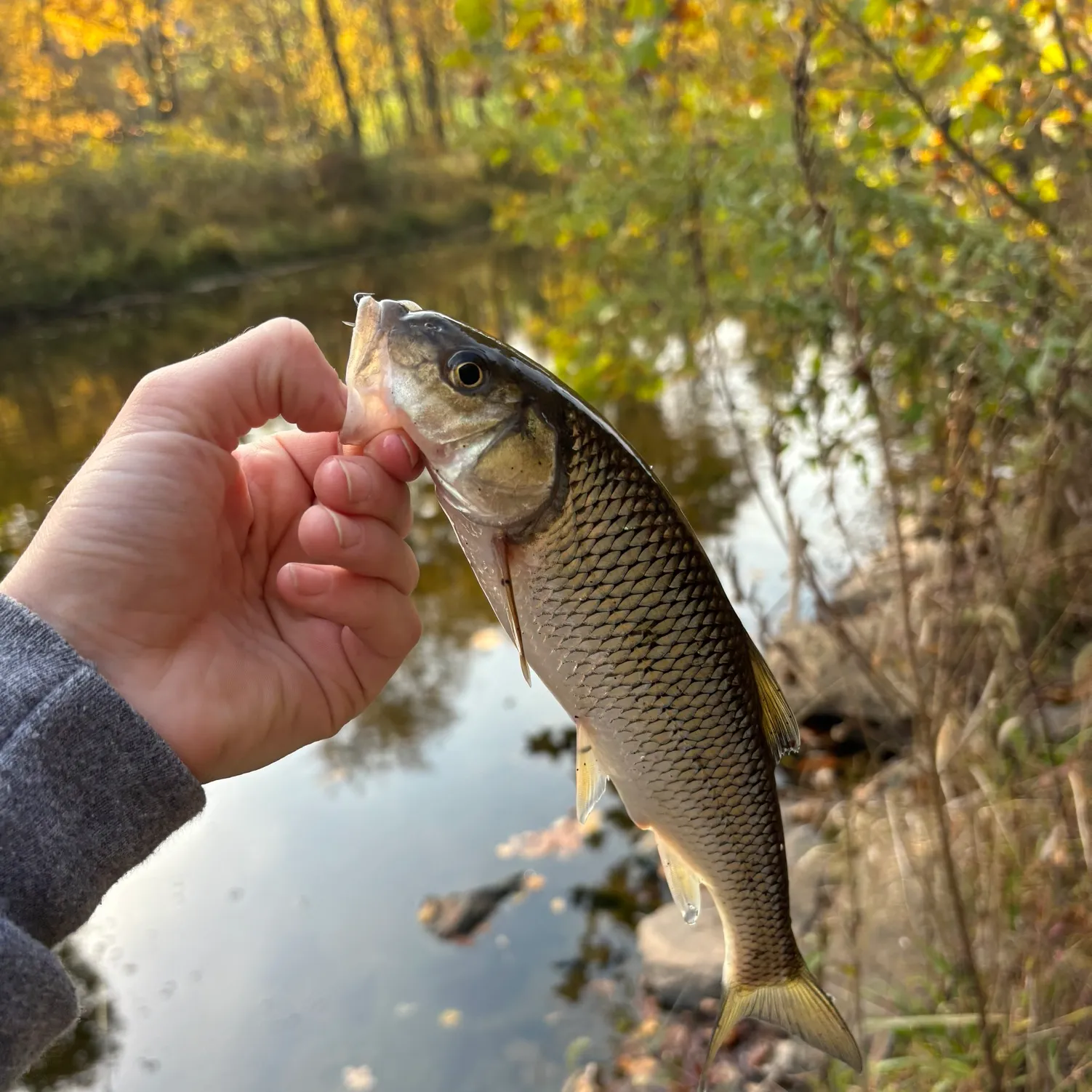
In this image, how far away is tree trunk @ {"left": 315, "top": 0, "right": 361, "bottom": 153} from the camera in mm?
24625

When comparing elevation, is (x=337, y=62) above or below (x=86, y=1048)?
above

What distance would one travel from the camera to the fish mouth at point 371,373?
1470 millimetres

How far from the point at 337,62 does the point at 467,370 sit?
28.1m

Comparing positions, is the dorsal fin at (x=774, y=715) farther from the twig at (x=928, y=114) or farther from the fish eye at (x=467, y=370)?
the twig at (x=928, y=114)

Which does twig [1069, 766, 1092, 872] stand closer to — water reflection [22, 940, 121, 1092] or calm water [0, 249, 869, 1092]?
calm water [0, 249, 869, 1092]

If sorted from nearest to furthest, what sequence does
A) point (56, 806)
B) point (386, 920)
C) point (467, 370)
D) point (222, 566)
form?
point (56, 806) → point (467, 370) → point (222, 566) → point (386, 920)

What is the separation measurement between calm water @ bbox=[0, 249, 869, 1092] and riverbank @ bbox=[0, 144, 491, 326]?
1638cm

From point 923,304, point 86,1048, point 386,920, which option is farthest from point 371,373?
point 86,1048

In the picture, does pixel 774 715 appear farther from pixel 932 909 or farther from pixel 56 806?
pixel 932 909

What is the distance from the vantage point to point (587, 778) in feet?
5.52

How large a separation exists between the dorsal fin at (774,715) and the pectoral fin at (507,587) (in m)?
0.41

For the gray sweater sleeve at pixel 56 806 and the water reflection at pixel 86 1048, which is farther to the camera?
the water reflection at pixel 86 1048

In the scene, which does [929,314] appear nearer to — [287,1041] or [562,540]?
[562,540]

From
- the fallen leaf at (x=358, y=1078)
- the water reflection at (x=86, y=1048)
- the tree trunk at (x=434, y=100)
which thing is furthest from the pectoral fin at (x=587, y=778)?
the tree trunk at (x=434, y=100)
